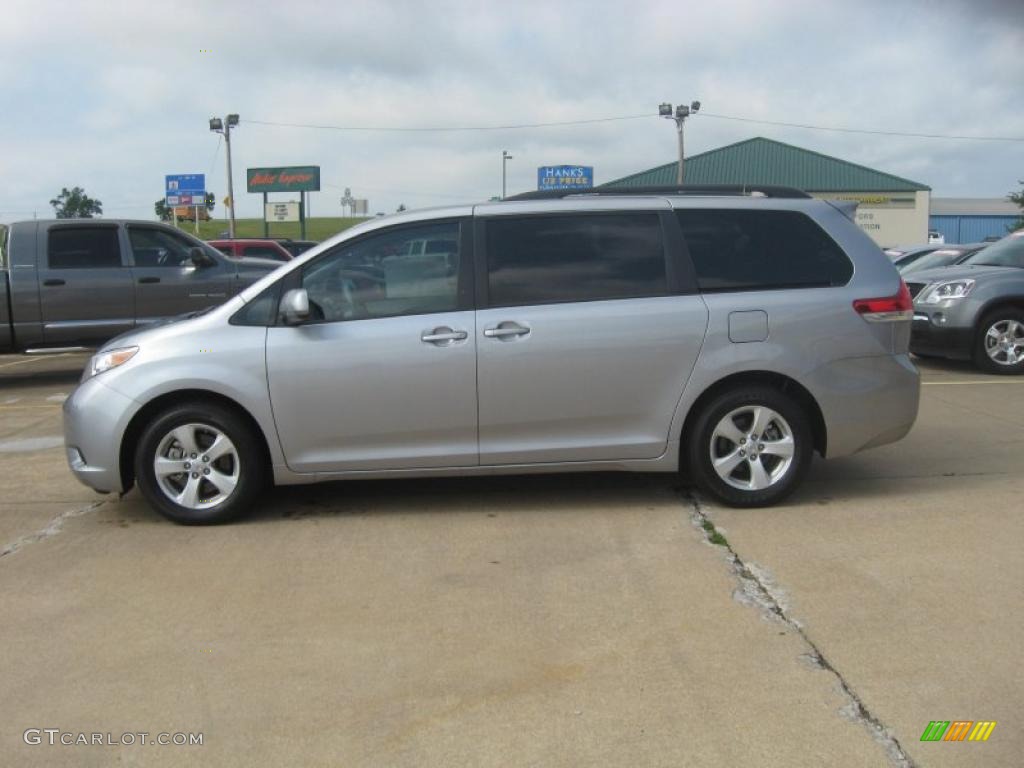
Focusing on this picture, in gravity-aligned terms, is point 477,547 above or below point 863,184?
below

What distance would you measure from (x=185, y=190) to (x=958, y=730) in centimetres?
6608

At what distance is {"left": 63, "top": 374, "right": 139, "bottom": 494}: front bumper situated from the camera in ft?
17.7

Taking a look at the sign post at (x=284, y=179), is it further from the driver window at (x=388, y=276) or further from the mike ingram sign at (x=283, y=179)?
the driver window at (x=388, y=276)

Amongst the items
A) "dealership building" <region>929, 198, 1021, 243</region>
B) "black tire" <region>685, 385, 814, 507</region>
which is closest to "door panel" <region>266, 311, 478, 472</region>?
"black tire" <region>685, 385, 814, 507</region>

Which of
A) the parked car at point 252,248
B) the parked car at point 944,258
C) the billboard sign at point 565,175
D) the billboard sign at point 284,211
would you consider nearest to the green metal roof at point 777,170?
the billboard sign at point 565,175

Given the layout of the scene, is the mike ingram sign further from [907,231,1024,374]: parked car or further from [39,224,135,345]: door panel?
[907,231,1024,374]: parked car

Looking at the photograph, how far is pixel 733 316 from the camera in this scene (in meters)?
5.45

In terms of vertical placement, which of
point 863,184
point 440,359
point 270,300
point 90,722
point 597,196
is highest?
point 863,184

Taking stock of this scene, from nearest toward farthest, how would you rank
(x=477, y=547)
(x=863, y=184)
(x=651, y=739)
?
(x=651, y=739) → (x=477, y=547) → (x=863, y=184)

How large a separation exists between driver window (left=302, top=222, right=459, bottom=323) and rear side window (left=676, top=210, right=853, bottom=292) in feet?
4.55

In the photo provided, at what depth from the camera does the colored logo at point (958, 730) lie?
3.11 m

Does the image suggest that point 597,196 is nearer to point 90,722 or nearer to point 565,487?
point 565,487

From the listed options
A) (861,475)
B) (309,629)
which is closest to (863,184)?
(861,475)

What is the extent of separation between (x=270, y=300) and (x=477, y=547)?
182 centimetres
